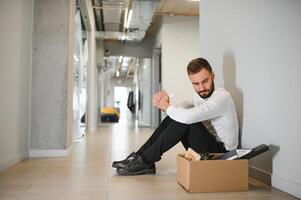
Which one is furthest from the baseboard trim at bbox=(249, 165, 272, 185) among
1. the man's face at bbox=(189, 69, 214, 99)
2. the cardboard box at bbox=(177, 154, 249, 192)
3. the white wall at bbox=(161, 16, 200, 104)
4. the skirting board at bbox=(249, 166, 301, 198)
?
the white wall at bbox=(161, 16, 200, 104)

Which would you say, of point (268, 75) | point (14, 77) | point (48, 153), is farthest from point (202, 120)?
point (48, 153)

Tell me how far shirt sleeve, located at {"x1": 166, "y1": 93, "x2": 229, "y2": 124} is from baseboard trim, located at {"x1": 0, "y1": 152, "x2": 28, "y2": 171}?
140 cm

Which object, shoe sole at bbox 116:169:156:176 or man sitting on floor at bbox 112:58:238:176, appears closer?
man sitting on floor at bbox 112:58:238:176

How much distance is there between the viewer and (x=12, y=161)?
241cm

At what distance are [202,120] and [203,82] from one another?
27 cm

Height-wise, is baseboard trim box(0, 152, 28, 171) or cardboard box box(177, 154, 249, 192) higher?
cardboard box box(177, 154, 249, 192)

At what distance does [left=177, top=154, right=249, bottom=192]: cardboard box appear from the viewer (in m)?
1.59

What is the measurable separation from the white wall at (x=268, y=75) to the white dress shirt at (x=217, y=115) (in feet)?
0.66

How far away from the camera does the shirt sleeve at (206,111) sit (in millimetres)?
1729

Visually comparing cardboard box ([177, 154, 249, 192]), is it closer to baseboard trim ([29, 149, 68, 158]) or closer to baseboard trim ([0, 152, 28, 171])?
baseboard trim ([0, 152, 28, 171])

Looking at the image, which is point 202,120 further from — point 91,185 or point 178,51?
point 178,51

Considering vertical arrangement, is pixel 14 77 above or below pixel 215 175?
above

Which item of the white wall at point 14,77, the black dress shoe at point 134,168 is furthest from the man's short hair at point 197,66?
the white wall at point 14,77

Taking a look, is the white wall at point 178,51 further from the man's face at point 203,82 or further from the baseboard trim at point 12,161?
the man's face at point 203,82
